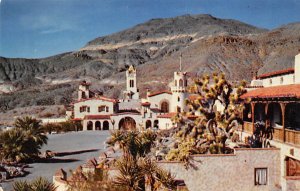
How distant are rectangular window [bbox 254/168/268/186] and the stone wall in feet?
0.38

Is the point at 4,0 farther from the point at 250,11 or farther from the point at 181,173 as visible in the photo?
the point at 250,11

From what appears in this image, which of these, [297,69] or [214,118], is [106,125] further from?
[297,69]

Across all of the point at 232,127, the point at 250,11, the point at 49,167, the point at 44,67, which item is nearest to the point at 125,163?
the point at 232,127

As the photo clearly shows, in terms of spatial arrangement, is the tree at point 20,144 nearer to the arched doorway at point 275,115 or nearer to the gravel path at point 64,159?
the gravel path at point 64,159

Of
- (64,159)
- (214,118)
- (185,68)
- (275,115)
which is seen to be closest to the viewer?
(214,118)

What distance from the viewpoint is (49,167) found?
27000mm

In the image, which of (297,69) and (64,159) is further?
(64,159)

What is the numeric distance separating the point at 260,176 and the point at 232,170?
4.31ft

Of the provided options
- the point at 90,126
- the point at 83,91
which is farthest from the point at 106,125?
the point at 83,91

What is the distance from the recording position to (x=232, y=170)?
18.1 m

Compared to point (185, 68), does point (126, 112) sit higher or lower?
lower

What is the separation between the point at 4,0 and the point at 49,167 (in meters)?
13.2

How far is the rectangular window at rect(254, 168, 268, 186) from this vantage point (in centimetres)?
1822

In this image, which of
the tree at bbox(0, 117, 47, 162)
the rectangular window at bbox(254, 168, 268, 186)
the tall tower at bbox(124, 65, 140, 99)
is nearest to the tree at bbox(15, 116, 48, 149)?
the tree at bbox(0, 117, 47, 162)
